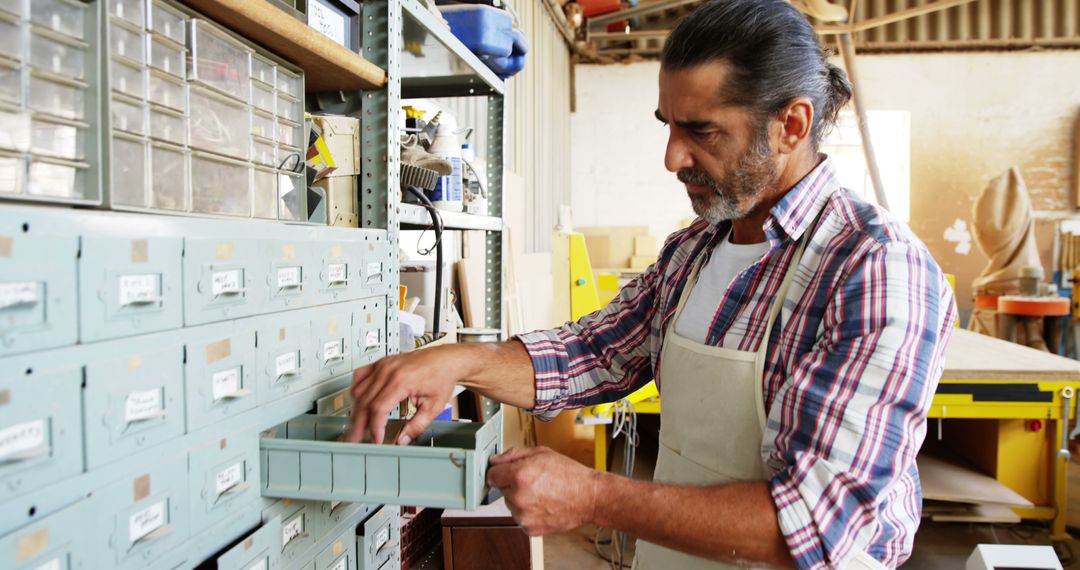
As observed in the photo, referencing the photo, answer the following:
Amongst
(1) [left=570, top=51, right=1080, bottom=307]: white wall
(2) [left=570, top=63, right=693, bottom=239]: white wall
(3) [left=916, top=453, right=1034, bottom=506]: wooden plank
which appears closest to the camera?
(3) [left=916, top=453, right=1034, bottom=506]: wooden plank

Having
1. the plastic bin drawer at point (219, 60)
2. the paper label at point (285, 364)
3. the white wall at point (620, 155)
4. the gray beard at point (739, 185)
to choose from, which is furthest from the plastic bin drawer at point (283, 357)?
the white wall at point (620, 155)

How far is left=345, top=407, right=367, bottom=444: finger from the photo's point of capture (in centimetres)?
105

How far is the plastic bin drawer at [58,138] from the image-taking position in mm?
680

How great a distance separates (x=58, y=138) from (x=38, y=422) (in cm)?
28

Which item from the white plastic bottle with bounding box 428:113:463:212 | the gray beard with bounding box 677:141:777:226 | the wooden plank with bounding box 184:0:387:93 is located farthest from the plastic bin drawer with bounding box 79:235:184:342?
the white plastic bottle with bounding box 428:113:463:212

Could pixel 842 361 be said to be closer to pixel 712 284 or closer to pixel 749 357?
pixel 749 357

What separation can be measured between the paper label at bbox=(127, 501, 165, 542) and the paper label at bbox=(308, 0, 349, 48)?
0.76 m

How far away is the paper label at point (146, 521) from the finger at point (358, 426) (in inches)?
11.9

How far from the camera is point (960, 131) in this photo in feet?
23.4

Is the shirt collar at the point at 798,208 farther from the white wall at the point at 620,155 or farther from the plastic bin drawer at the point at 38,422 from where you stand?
the white wall at the point at 620,155

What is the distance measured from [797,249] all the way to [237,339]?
855 millimetres

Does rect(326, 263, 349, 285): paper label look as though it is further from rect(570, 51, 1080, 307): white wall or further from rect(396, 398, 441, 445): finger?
rect(570, 51, 1080, 307): white wall

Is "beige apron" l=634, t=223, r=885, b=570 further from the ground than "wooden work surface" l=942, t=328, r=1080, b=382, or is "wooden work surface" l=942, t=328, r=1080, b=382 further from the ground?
"beige apron" l=634, t=223, r=885, b=570

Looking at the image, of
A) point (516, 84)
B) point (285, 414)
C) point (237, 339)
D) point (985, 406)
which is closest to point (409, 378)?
point (285, 414)
